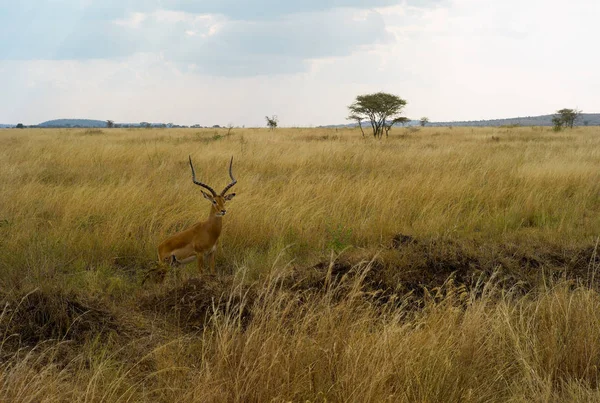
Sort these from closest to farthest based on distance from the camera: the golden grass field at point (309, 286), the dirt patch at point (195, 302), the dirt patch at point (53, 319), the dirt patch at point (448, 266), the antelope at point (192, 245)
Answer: the golden grass field at point (309, 286) < the dirt patch at point (53, 319) < the dirt patch at point (195, 302) < the dirt patch at point (448, 266) < the antelope at point (192, 245)

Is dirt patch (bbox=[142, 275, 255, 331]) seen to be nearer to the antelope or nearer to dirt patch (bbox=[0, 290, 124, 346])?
dirt patch (bbox=[0, 290, 124, 346])

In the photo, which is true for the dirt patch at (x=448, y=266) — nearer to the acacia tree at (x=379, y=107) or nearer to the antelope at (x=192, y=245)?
the antelope at (x=192, y=245)

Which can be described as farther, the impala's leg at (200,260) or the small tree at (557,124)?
the small tree at (557,124)

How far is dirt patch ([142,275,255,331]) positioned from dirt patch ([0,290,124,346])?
451 millimetres

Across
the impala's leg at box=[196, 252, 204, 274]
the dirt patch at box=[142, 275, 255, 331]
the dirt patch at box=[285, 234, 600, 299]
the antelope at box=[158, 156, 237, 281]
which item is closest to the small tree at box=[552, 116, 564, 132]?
the dirt patch at box=[285, 234, 600, 299]

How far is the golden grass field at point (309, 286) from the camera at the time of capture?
2.83 m

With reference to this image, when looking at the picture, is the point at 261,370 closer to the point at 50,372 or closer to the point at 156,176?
the point at 50,372

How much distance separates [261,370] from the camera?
2793 millimetres

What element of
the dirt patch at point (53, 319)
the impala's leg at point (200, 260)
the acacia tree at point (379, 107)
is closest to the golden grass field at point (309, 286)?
the dirt patch at point (53, 319)

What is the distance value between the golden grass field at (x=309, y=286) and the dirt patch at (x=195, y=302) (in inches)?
0.7

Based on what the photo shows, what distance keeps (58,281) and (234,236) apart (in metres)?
2.20

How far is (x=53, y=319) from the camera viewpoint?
3787 mm

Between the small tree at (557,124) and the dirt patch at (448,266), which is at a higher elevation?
the small tree at (557,124)

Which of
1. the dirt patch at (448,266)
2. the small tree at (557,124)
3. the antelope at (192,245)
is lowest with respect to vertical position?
the dirt patch at (448,266)
